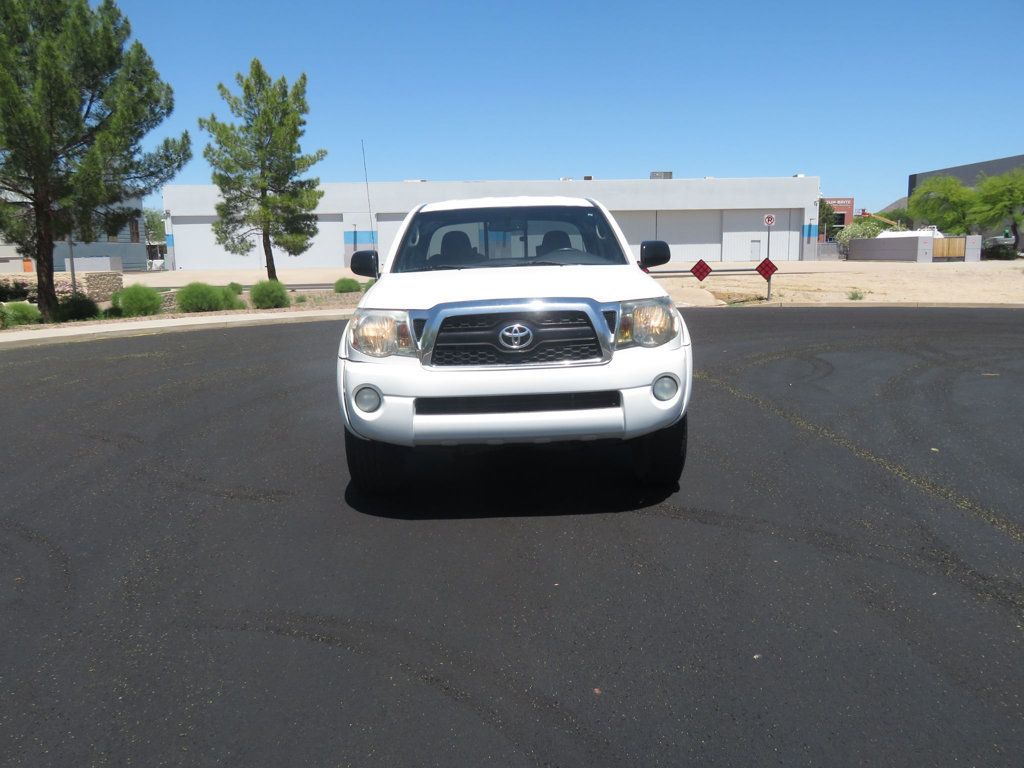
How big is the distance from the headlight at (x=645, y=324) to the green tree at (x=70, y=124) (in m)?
18.9

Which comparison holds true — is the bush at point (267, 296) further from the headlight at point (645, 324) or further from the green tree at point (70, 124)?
the headlight at point (645, 324)

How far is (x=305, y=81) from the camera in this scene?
31.9m

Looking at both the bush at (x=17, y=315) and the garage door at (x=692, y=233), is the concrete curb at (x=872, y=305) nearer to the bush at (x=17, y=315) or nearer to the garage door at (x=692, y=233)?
the bush at (x=17, y=315)

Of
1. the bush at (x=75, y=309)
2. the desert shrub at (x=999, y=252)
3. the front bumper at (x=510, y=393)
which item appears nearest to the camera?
the front bumper at (x=510, y=393)

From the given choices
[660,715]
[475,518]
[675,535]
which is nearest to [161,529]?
[475,518]

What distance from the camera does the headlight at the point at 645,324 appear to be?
495 cm

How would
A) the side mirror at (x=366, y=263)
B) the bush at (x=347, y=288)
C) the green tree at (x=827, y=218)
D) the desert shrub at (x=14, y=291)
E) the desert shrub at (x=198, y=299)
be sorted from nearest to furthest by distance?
the side mirror at (x=366, y=263) → the desert shrub at (x=198, y=299) → the desert shrub at (x=14, y=291) → the bush at (x=347, y=288) → the green tree at (x=827, y=218)

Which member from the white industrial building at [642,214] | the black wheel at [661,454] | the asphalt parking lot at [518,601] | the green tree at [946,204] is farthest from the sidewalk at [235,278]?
the green tree at [946,204]

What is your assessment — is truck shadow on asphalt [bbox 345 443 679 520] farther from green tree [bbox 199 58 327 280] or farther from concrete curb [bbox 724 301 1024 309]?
green tree [bbox 199 58 327 280]

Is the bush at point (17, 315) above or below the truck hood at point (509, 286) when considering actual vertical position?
below

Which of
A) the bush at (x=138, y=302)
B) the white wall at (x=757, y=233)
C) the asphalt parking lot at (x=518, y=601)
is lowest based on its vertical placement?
the asphalt parking lot at (x=518, y=601)

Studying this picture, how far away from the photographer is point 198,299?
22688 millimetres

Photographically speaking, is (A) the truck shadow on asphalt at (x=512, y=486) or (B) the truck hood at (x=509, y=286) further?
(A) the truck shadow on asphalt at (x=512, y=486)

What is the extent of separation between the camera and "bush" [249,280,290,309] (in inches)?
949
